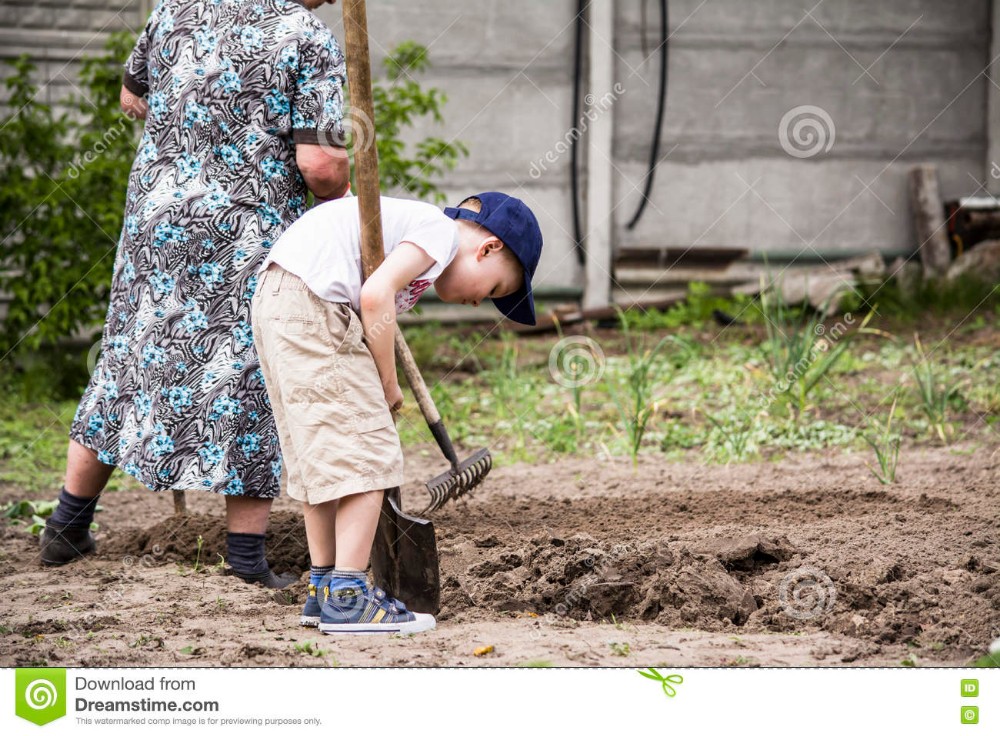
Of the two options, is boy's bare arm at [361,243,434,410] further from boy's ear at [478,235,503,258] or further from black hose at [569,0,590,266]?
black hose at [569,0,590,266]

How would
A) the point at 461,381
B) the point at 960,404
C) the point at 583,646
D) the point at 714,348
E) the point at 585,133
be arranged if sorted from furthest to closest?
the point at 585,133
the point at 714,348
the point at 461,381
the point at 960,404
the point at 583,646

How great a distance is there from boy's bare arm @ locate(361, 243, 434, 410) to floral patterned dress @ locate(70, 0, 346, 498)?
2.19 ft

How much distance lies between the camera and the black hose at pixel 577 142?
7.45 meters

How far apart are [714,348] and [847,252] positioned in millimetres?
2092

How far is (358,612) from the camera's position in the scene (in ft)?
7.61

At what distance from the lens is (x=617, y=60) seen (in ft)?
24.9

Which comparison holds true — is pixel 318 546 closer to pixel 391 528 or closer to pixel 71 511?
pixel 391 528

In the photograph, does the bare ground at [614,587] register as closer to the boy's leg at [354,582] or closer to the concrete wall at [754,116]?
the boy's leg at [354,582]

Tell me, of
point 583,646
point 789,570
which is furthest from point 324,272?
point 789,570

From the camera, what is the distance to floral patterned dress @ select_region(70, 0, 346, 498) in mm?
2748

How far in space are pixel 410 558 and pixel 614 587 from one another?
482 millimetres

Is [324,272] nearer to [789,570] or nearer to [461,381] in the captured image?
[789,570]

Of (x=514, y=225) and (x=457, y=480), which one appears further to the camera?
(x=457, y=480)

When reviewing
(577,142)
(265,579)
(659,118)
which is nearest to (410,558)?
(265,579)
